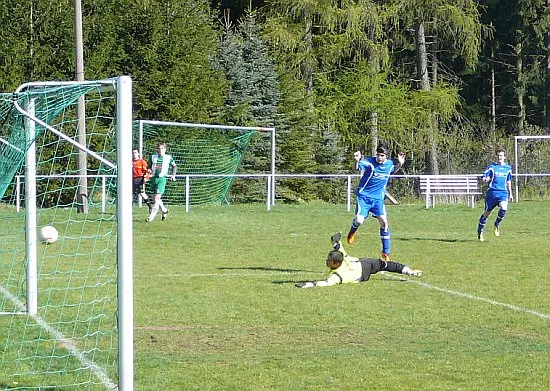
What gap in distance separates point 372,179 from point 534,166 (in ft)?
77.5

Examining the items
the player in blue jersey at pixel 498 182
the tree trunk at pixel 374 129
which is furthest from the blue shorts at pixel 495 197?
the tree trunk at pixel 374 129

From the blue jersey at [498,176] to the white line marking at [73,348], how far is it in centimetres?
1079

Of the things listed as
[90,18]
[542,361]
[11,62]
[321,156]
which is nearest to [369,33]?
[321,156]

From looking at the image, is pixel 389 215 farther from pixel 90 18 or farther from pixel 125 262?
pixel 125 262

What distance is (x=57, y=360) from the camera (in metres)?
8.62

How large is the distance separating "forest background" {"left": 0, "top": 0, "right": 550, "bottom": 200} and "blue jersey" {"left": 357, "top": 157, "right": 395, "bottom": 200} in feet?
53.3

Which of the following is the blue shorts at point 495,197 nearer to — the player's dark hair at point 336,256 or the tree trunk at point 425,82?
the player's dark hair at point 336,256

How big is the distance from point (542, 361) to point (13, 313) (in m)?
5.23

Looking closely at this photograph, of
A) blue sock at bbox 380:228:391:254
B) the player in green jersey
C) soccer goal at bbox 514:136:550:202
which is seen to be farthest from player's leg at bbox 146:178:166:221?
soccer goal at bbox 514:136:550:202

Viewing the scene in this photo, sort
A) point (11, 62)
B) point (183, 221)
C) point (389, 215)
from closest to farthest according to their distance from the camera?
point (183, 221)
point (389, 215)
point (11, 62)

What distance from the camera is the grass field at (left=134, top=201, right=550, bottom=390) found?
818 cm

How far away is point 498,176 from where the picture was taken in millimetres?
20078

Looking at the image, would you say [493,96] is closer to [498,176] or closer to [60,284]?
[498,176]

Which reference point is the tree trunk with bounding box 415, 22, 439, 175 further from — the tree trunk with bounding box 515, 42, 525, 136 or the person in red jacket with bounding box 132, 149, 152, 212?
the person in red jacket with bounding box 132, 149, 152, 212
